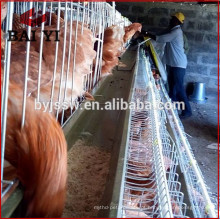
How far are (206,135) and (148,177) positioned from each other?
344 centimetres

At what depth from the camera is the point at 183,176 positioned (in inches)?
39.6

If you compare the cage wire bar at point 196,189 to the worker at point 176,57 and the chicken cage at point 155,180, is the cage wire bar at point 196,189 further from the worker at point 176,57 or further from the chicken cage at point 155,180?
the worker at point 176,57

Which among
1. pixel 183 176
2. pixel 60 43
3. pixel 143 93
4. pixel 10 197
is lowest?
pixel 183 176

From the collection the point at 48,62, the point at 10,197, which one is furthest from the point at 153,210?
the point at 48,62

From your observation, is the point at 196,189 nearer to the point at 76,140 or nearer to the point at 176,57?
the point at 76,140

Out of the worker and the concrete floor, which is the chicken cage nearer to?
the concrete floor

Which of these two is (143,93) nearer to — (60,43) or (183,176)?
(183,176)

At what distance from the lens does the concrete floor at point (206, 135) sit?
2943 mm

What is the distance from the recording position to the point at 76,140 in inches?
37.8

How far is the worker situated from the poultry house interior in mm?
3159

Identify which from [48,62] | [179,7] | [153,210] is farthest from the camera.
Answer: [179,7]

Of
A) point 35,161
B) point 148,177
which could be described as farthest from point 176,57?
point 35,161

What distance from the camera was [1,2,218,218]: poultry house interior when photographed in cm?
48

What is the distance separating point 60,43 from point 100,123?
16.8 inches
